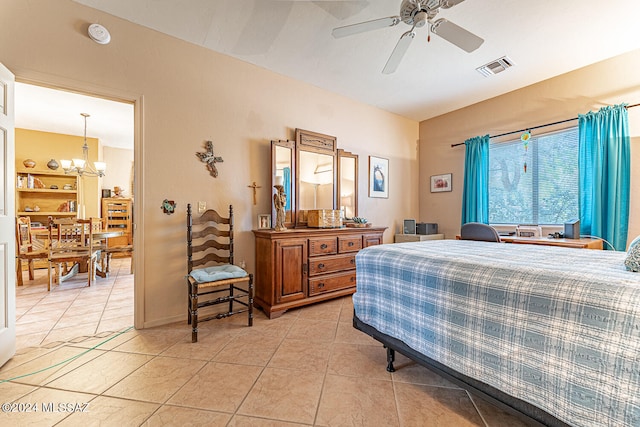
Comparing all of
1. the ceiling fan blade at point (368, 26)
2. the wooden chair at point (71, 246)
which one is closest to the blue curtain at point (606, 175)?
the ceiling fan blade at point (368, 26)

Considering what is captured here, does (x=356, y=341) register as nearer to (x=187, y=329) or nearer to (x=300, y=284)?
(x=300, y=284)

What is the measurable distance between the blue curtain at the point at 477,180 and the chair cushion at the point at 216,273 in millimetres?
3431

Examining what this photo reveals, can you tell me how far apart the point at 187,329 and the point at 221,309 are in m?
0.44

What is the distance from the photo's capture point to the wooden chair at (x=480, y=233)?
8.87 ft

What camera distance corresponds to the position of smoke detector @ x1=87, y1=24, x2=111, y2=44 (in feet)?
7.04

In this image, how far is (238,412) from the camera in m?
1.41

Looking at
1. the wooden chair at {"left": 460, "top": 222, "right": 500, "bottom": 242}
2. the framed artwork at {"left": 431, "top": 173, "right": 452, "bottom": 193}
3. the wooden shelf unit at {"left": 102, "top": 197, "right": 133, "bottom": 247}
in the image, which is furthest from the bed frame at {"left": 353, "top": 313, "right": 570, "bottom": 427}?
the wooden shelf unit at {"left": 102, "top": 197, "right": 133, "bottom": 247}

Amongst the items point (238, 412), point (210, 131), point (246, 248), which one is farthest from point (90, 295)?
point (238, 412)

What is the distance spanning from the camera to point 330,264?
122 inches

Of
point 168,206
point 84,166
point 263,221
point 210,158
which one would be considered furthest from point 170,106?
point 84,166

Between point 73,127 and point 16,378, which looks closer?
point 16,378

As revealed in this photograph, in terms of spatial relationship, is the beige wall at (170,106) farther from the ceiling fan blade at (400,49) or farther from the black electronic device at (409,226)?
the black electronic device at (409,226)

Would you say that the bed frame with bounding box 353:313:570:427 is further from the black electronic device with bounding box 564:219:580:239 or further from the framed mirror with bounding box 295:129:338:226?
the black electronic device with bounding box 564:219:580:239

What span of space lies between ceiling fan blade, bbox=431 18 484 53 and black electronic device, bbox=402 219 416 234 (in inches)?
108
